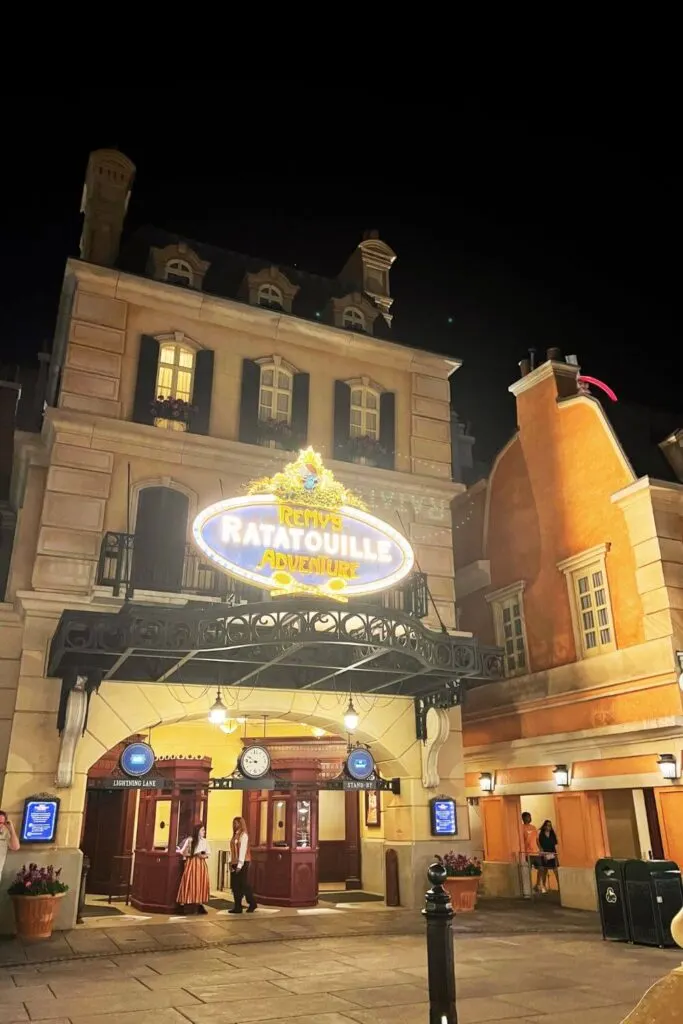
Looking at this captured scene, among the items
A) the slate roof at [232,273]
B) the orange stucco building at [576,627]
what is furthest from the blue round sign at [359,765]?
the slate roof at [232,273]

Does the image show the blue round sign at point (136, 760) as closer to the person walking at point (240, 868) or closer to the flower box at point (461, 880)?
the person walking at point (240, 868)

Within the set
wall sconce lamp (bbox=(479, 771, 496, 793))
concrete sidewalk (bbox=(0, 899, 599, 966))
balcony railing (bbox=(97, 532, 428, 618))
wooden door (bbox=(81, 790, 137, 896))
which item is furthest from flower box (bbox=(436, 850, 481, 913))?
wooden door (bbox=(81, 790, 137, 896))

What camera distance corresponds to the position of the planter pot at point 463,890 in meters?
15.4

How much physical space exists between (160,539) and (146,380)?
3.70m

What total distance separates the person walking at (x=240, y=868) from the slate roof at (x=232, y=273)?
1201 centimetres

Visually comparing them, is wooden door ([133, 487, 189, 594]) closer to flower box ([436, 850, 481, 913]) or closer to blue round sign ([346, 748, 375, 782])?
blue round sign ([346, 748, 375, 782])

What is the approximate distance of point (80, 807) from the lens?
44.8ft

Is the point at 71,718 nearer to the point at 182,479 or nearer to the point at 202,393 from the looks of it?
the point at 182,479

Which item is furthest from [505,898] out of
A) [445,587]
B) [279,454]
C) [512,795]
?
[279,454]

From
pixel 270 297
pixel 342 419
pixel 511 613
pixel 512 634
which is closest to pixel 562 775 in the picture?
pixel 512 634

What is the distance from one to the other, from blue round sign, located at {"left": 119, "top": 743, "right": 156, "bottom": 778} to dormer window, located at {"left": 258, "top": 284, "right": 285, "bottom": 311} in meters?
11.0

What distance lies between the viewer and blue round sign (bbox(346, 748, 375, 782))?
1530 centimetres

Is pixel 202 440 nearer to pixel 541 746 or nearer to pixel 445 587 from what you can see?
pixel 445 587

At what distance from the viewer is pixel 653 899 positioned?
463 inches
